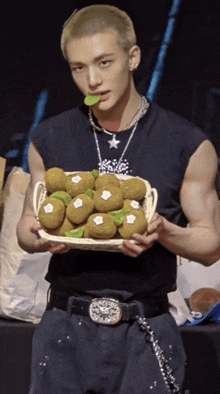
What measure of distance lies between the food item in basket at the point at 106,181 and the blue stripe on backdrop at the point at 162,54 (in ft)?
3.76

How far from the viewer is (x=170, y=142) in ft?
6.06

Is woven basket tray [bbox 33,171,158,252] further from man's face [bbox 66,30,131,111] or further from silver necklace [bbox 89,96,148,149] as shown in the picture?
man's face [bbox 66,30,131,111]

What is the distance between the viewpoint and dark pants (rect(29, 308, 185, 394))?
5.51ft

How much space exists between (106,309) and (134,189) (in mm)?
300

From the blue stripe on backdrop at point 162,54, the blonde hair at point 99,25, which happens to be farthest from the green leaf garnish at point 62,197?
the blue stripe on backdrop at point 162,54

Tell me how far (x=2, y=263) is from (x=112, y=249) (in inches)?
48.4

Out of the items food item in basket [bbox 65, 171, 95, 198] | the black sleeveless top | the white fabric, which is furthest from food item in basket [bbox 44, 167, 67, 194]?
the white fabric

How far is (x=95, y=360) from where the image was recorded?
5.53 feet

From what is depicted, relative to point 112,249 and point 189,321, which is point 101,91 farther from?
point 189,321

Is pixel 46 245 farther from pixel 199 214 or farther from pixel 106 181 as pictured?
pixel 199 214

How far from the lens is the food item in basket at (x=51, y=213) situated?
1.65 metres

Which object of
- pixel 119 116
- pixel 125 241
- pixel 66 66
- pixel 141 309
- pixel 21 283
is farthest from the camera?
→ pixel 66 66

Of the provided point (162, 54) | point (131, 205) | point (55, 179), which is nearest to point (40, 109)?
point (162, 54)

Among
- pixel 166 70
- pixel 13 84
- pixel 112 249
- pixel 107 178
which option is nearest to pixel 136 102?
pixel 107 178
